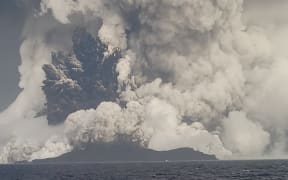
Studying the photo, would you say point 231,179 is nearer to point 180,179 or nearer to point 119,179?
point 180,179

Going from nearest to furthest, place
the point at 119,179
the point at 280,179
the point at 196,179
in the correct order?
the point at 280,179 → the point at 196,179 → the point at 119,179

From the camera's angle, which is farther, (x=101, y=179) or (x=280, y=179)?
(x=101, y=179)

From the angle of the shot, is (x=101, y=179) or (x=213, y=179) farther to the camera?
(x=101, y=179)

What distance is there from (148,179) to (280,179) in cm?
4204

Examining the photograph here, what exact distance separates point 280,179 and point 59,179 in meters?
81.6

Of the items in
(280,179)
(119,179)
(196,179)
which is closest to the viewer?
(280,179)

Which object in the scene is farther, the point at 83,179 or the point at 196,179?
the point at 83,179

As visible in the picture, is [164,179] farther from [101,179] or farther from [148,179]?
[101,179]

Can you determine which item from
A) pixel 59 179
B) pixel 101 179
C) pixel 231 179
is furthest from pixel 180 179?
pixel 59 179

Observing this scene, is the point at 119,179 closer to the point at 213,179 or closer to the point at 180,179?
the point at 180,179

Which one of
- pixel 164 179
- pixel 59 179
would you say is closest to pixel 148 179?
pixel 164 179

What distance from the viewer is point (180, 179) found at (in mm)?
167750

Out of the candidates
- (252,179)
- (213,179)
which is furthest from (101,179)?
(252,179)

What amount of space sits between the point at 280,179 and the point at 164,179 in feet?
120
